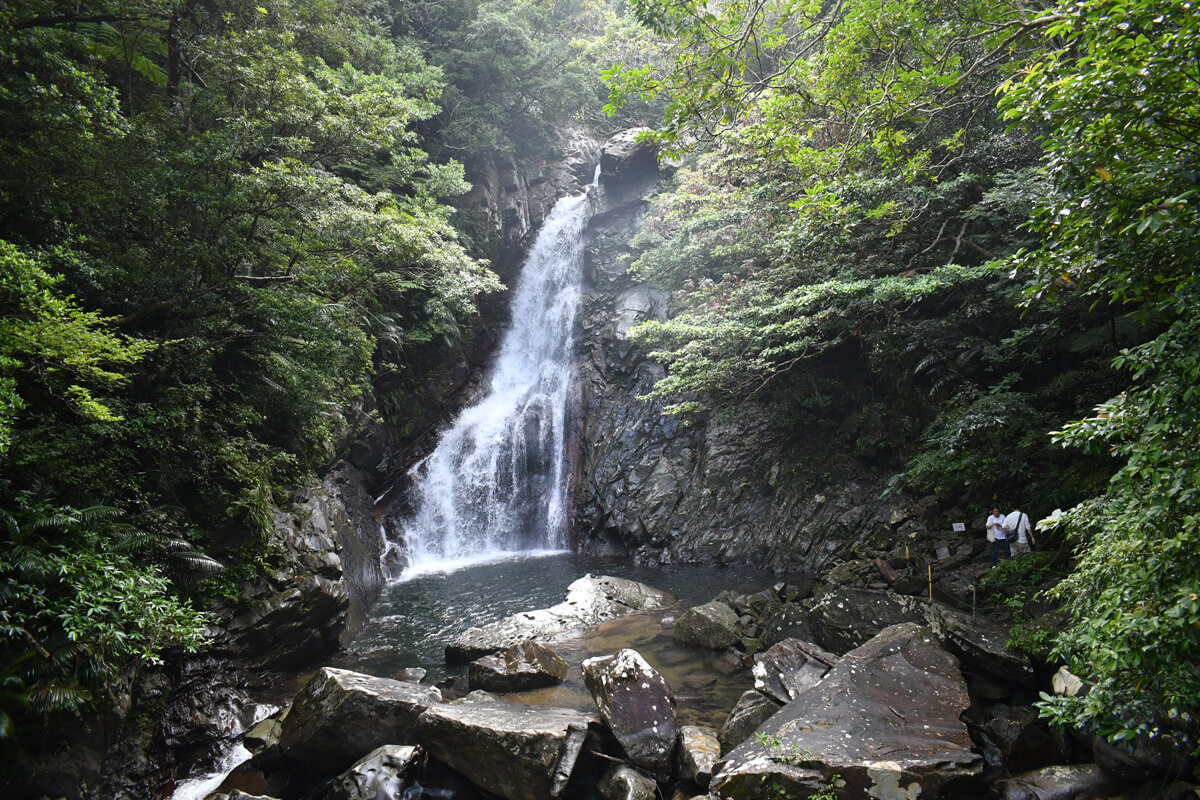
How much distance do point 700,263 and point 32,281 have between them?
16.1 meters

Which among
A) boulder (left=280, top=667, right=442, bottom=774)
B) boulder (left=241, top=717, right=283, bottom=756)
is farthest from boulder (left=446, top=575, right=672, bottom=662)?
boulder (left=241, top=717, right=283, bottom=756)

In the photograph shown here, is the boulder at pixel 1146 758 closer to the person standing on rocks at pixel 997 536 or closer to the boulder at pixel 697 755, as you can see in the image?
the boulder at pixel 697 755

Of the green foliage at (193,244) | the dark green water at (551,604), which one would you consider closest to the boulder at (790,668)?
the dark green water at (551,604)

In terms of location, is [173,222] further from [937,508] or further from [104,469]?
[937,508]

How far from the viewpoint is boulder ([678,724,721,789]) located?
513 cm

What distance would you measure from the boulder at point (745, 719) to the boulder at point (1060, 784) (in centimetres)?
214

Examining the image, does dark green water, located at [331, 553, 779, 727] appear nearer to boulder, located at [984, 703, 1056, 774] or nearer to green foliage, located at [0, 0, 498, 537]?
boulder, located at [984, 703, 1056, 774]

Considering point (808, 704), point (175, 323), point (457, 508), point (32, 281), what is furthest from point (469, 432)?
point (808, 704)

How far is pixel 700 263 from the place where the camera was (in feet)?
59.0

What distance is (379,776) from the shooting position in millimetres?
5449

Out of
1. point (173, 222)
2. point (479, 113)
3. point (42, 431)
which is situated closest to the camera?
point (42, 431)

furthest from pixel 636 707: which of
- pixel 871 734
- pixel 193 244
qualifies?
pixel 193 244

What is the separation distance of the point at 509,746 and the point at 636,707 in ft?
4.75

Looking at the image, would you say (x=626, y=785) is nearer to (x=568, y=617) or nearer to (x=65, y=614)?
(x=65, y=614)
